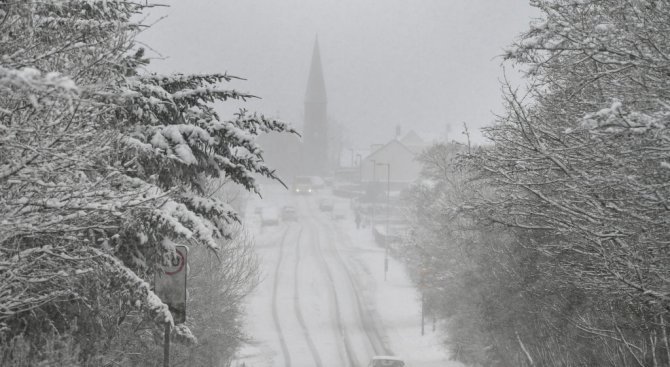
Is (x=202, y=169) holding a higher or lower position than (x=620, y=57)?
lower

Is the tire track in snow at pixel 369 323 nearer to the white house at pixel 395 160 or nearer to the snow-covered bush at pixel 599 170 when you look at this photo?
the snow-covered bush at pixel 599 170

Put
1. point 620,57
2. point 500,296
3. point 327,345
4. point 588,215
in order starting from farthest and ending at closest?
1. point 327,345
2. point 500,296
3. point 588,215
4. point 620,57

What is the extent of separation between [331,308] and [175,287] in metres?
26.6

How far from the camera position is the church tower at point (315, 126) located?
116 m

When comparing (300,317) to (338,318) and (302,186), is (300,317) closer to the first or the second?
(338,318)

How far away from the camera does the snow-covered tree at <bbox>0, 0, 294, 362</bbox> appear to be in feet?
19.1

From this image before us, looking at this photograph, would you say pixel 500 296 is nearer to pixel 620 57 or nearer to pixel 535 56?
pixel 535 56

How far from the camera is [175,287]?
298 inches

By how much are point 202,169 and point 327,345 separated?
19959 millimetres

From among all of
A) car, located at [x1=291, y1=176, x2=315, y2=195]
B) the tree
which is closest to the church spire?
car, located at [x1=291, y1=176, x2=315, y2=195]

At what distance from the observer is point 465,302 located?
82.0ft

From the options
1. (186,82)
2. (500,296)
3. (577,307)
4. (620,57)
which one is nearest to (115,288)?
(186,82)

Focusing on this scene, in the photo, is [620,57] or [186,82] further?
[186,82]

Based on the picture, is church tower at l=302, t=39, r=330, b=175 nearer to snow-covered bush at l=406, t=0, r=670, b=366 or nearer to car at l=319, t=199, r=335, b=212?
car at l=319, t=199, r=335, b=212
